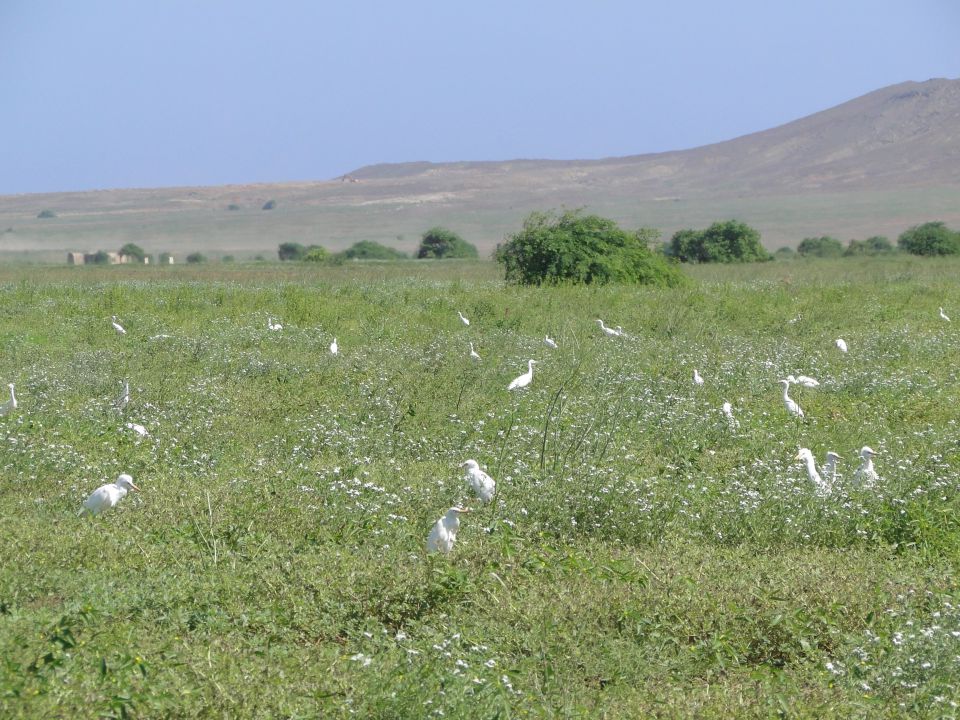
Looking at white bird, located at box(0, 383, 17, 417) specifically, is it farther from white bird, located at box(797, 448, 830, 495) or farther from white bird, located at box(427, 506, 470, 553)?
white bird, located at box(797, 448, 830, 495)

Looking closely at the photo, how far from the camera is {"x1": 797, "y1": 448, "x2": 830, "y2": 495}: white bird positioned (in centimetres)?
830

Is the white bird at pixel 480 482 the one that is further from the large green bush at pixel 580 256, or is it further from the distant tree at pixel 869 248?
the distant tree at pixel 869 248

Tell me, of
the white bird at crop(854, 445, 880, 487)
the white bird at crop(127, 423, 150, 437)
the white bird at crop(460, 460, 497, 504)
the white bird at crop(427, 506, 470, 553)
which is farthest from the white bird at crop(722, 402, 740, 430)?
the white bird at crop(127, 423, 150, 437)

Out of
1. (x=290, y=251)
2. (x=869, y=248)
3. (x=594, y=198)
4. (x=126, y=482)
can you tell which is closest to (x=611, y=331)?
(x=126, y=482)

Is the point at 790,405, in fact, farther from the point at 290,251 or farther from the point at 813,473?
the point at 290,251

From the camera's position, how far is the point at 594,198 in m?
155

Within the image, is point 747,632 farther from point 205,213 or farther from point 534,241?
point 205,213

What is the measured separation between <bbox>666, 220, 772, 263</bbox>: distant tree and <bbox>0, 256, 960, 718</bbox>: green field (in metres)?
42.1

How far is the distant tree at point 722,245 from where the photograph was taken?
55781mm

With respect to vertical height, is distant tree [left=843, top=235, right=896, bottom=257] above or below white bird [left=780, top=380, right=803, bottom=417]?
below

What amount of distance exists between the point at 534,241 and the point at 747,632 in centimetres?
2270

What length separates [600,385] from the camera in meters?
12.7

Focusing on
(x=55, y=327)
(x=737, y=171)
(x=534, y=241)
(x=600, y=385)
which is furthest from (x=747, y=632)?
(x=737, y=171)

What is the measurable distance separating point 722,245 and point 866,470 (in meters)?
48.9
